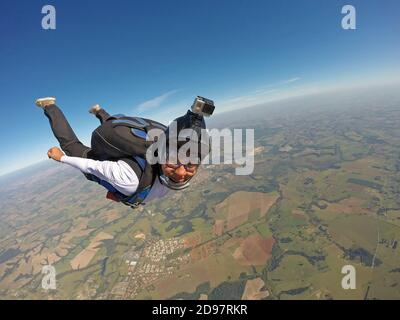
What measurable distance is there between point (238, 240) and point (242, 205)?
8.90 m

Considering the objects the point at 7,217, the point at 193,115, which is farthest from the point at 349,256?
the point at 7,217

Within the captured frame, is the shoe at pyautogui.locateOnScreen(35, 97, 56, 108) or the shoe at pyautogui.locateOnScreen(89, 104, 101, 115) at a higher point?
the shoe at pyautogui.locateOnScreen(35, 97, 56, 108)

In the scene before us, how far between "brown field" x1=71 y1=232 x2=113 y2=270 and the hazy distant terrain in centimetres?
16

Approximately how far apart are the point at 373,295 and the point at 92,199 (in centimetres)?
5430

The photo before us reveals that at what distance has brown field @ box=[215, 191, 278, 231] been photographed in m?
28.0

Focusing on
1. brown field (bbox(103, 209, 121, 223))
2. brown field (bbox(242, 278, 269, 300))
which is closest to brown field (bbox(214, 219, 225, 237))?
brown field (bbox(242, 278, 269, 300))

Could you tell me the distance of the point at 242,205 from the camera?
3175 cm

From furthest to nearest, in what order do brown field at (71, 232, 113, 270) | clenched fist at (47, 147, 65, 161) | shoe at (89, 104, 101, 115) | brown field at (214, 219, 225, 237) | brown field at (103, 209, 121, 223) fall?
1. brown field at (103, 209, 121, 223)
2. brown field at (71, 232, 113, 270)
3. brown field at (214, 219, 225, 237)
4. shoe at (89, 104, 101, 115)
5. clenched fist at (47, 147, 65, 161)

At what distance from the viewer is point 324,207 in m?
29.4

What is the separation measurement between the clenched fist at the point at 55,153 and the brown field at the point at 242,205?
25.0 meters

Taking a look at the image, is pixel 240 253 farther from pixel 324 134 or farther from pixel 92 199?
pixel 324 134

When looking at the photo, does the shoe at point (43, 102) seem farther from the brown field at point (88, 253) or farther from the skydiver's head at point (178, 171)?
the brown field at point (88, 253)

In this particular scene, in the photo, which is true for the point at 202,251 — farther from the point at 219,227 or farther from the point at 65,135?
the point at 65,135

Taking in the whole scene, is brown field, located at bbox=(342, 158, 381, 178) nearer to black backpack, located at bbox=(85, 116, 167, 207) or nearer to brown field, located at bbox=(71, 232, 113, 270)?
brown field, located at bbox=(71, 232, 113, 270)
